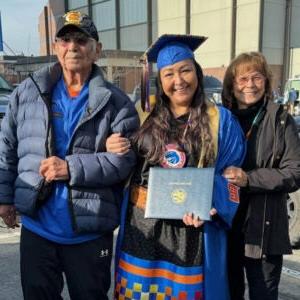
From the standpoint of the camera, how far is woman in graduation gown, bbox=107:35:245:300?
2.24 m

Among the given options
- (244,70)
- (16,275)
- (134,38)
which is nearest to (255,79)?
(244,70)

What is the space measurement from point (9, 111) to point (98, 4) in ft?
152

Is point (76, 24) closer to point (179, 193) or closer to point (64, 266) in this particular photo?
point (179, 193)

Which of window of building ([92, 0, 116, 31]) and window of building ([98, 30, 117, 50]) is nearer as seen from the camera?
window of building ([92, 0, 116, 31])

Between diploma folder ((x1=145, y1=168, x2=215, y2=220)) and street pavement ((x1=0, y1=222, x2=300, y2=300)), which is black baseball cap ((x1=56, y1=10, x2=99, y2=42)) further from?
street pavement ((x1=0, y1=222, x2=300, y2=300))

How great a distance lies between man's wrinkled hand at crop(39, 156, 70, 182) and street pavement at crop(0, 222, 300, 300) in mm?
1574

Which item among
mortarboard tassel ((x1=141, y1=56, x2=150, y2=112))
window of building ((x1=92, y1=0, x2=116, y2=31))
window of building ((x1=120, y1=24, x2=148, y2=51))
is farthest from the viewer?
window of building ((x1=92, y1=0, x2=116, y2=31))

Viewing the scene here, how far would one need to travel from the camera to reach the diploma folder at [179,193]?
7.01ft

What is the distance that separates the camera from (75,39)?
227 cm

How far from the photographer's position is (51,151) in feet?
7.39

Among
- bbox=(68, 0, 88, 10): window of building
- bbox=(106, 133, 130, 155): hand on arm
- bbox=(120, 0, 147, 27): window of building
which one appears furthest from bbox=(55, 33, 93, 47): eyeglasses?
bbox=(68, 0, 88, 10): window of building

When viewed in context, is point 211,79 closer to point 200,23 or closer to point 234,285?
point 234,285

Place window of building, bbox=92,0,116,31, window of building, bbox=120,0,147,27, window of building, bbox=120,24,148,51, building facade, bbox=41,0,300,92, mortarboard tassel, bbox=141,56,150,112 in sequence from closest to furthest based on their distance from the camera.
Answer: mortarboard tassel, bbox=141,56,150,112 < building facade, bbox=41,0,300,92 < window of building, bbox=120,0,147,27 < window of building, bbox=120,24,148,51 < window of building, bbox=92,0,116,31

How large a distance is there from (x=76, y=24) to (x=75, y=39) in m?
0.07
